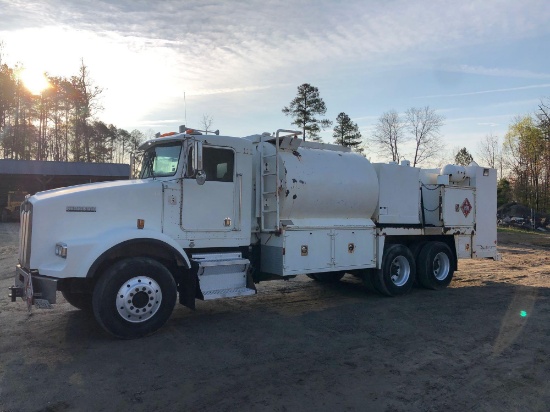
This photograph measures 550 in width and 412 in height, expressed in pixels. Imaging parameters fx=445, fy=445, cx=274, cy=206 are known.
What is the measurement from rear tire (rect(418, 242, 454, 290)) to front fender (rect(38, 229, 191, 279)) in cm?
701

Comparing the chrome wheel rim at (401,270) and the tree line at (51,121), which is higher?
the tree line at (51,121)

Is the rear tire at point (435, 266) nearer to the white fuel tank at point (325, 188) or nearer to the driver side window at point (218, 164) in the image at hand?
the white fuel tank at point (325, 188)

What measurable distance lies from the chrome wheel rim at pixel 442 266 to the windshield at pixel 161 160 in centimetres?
708

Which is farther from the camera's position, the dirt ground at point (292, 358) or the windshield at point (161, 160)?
the windshield at point (161, 160)

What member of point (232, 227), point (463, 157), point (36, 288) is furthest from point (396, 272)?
point (463, 157)

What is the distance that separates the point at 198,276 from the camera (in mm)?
7164

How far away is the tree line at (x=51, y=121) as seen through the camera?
141 feet

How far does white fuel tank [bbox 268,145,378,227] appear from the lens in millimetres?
8414

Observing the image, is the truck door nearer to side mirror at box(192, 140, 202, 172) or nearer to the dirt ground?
side mirror at box(192, 140, 202, 172)

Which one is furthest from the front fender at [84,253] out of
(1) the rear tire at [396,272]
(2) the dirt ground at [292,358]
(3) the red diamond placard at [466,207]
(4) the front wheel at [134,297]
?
(3) the red diamond placard at [466,207]

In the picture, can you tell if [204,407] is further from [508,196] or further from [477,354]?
[508,196]

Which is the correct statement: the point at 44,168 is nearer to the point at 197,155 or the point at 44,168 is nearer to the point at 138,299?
the point at 197,155

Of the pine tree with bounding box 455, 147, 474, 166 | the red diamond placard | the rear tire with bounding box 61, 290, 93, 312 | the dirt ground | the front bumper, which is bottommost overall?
the dirt ground

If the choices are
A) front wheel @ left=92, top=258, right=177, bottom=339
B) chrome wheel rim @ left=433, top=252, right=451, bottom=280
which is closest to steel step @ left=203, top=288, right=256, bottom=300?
front wheel @ left=92, top=258, right=177, bottom=339
